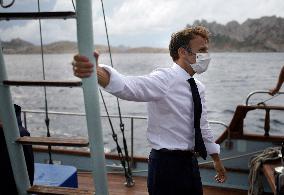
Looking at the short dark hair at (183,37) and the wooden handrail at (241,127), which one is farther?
the wooden handrail at (241,127)

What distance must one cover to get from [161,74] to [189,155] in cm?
63

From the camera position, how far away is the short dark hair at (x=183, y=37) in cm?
253

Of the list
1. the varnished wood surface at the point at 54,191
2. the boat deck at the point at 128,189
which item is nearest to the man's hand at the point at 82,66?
the varnished wood surface at the point at 54,191

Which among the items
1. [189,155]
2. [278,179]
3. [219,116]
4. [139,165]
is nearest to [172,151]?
[189,155]

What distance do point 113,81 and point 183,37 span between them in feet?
2.64

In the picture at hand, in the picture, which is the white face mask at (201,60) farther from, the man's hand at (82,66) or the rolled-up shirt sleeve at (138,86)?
the man's hand at (82,66)

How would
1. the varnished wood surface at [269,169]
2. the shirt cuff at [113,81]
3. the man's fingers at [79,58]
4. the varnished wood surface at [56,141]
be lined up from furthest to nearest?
the varnished wood surface at [269,169] < the shirt cuff at [113,81] < the varnished wood surface at [56,141] < the man's fingers at [79,58]

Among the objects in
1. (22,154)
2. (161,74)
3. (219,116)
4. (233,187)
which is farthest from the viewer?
(219,116)

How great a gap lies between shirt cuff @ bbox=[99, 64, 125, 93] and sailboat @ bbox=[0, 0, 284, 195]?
24cm

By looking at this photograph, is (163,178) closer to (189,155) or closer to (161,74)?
(189,155)

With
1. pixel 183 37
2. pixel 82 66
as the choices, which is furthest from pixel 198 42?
pixel 82 66

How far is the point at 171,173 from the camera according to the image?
8.16 feet

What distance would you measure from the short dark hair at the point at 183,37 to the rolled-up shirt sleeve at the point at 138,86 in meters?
0.28

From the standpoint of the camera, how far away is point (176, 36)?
2.57 m
